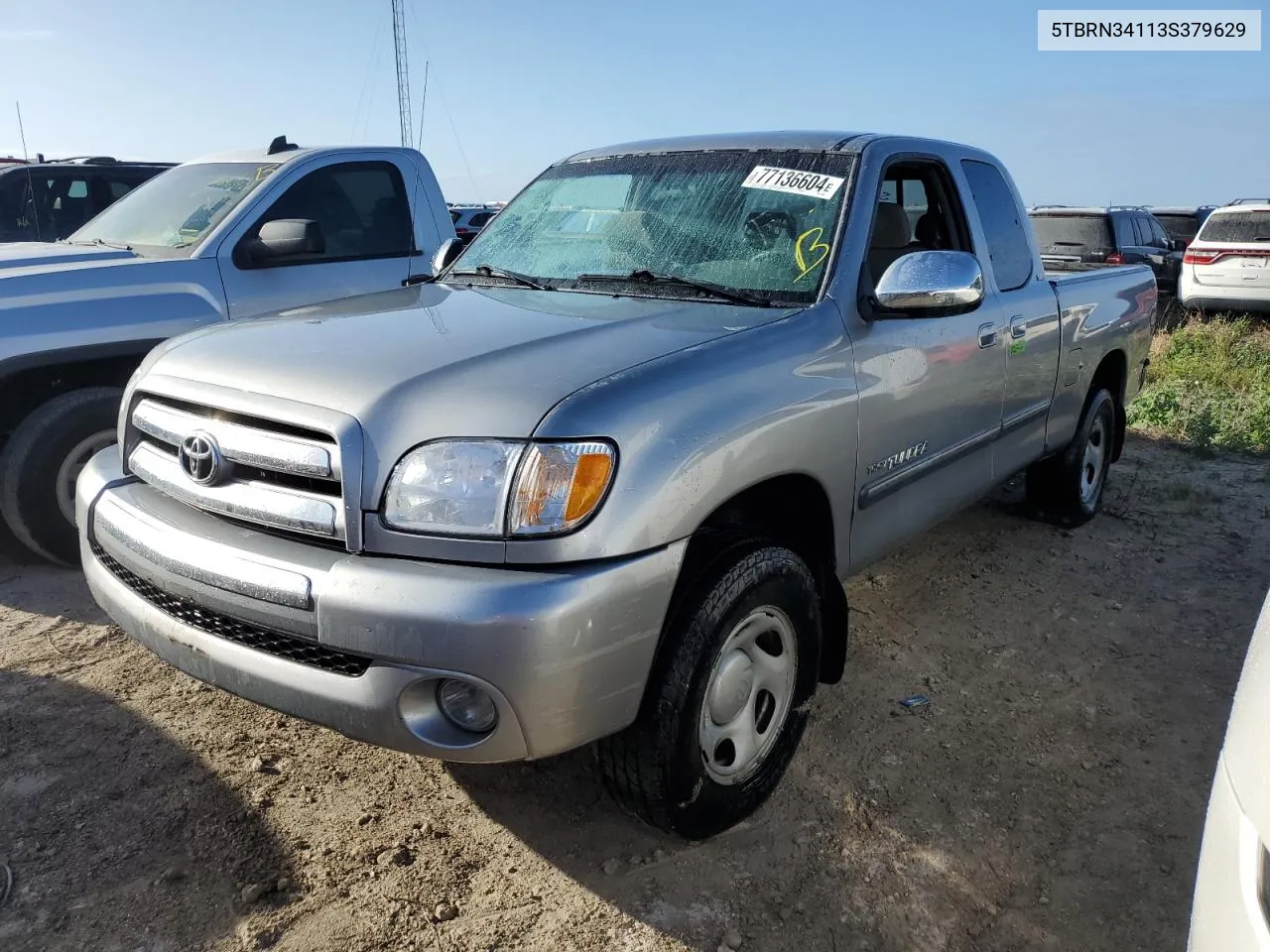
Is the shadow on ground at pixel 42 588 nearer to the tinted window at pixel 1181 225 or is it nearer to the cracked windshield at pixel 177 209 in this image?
the cracked windshield at pixel 177 209

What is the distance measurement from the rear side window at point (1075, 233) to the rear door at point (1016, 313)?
23.2ft

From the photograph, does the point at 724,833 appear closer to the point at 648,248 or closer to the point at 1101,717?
the point at 1101,717

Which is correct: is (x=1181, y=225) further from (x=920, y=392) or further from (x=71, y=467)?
(x=71, y=467)

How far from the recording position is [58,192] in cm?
700

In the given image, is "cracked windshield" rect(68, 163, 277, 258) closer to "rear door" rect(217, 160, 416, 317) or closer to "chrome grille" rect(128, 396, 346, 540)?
"rear door" rect(217, 160, 416, 317)

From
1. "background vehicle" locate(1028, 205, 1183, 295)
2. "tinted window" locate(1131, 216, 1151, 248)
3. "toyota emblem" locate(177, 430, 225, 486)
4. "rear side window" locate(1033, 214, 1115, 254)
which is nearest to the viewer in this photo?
"toyota emblem" locate(177, 430, 225, 486)

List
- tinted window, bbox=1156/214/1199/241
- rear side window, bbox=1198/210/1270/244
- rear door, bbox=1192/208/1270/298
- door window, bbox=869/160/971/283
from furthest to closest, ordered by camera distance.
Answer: tinted window, bbox=1156/214/1199/241 < rear side window, bbox=1198/210/1270/244 < rear door, bbox=1192/208/1270/298 < door window, bbox=869/160/971/283

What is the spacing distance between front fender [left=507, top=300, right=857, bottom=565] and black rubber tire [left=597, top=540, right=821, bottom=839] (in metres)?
0.20

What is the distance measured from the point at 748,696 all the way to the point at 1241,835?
1.28 m

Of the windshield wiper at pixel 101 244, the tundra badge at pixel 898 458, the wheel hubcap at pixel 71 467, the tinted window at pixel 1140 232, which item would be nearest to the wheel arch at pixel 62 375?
the wheel hubcap at pixel 71 467

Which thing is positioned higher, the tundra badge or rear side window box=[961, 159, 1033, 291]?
rear side window box=[961, 159, 1033, 291]

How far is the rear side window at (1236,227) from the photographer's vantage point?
37.0 ft

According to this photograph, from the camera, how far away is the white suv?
11.1 m

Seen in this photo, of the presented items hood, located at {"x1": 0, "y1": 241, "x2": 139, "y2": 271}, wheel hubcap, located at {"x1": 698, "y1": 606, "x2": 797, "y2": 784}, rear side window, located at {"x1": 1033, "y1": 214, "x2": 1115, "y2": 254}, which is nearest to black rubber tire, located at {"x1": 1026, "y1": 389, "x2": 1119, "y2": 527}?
wheel hubcap, located at {"x1": 698, "y1": 606, "x2": 797, "y2": 784}
